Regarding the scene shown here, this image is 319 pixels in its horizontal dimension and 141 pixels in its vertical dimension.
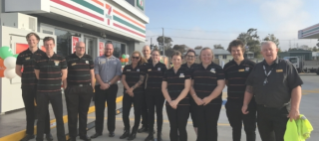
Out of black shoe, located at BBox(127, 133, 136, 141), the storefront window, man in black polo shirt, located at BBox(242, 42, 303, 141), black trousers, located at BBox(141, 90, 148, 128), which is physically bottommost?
black shoe, located at BBox(127, 133, 136, 141)

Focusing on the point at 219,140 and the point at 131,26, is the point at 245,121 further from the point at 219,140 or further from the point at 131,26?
the point at 131,26

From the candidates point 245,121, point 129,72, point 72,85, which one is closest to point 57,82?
point 72,85

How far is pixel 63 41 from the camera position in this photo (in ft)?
35.6

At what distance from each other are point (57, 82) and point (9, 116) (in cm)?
306

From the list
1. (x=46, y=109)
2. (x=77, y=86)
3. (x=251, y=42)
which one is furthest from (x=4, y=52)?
(x=251, y=42)

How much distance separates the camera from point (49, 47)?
172 inches

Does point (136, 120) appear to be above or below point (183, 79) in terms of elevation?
below

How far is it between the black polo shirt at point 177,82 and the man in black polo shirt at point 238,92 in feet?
2.26

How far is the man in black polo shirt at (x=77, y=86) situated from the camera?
465 centimetres

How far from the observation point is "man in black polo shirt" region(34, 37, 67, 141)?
4328mm

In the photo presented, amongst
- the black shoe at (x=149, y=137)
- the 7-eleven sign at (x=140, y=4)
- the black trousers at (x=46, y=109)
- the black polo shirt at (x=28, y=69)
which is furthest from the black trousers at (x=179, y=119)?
the 7-eleven sign at (x=140, y=4)

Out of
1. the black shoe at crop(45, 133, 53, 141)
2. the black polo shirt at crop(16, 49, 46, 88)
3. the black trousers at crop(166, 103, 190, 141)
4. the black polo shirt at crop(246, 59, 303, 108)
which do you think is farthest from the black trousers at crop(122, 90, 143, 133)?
the black polo shirt at crop(246, 59, 303, 108)

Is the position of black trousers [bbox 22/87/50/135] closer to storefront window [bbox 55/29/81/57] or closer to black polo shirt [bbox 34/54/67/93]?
black polo shirt [bbox 34/54/67/93]

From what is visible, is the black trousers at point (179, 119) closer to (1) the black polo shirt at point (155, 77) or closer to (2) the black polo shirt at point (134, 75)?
(1) the black polo shirt at point (155, 77)
